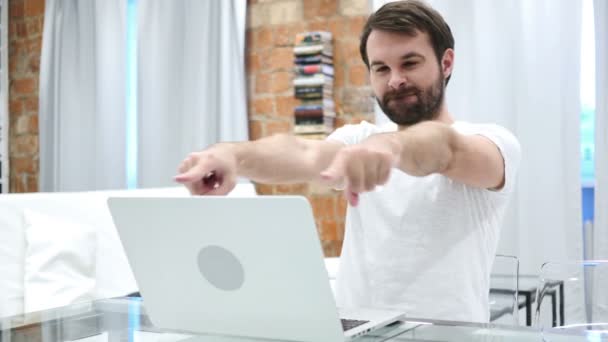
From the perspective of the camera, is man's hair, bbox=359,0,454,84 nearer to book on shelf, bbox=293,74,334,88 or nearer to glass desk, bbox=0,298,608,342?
glass desk, bbox=0,298,608,342

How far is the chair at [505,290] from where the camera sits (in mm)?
1257

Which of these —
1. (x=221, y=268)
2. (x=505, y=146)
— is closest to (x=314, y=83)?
(x=505, y=146)

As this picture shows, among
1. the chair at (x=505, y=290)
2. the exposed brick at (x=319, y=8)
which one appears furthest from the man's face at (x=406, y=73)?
the exposed brick at (x=319, y=8)

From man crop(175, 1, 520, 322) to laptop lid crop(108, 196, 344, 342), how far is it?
393 mm

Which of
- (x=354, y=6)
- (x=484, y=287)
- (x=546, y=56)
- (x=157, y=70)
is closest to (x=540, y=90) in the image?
(x=546, y=56)

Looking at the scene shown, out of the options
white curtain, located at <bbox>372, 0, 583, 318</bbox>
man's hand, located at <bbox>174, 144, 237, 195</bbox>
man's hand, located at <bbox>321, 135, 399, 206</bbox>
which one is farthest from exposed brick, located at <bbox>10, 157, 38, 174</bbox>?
man's hand, located at <bbox>321, 135, 399, 206</bbox>

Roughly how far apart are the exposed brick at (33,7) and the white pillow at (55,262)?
2778 millimetres

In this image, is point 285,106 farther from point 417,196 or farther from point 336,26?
point 417,196

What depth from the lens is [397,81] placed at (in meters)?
1.59

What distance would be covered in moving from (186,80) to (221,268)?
363cm

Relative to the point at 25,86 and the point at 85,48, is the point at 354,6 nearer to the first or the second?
the point at 85,48

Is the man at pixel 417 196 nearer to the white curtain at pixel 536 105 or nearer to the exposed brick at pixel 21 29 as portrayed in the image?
the white curtain at pixel 536 105

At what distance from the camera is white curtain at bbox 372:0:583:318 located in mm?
3227

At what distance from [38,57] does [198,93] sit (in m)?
1.52
